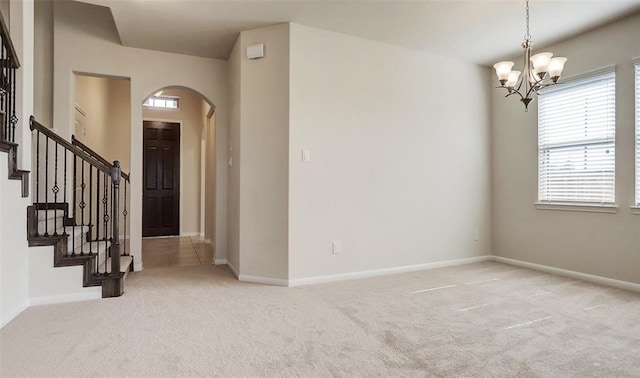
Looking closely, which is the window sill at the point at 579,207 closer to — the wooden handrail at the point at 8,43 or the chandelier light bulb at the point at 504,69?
the chandelier light bulb at the point at 504,69

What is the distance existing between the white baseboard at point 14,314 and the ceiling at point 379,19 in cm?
273

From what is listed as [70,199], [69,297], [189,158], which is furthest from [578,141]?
[189,158]

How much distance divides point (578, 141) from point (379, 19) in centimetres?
270

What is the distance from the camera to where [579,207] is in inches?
157

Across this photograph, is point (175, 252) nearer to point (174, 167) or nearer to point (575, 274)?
point (174, 167)

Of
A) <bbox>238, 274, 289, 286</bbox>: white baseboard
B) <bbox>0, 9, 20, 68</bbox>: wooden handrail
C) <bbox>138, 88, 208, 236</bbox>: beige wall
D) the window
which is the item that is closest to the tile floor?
<bbox>138, 88, 208, 236</bbox>: beige wall

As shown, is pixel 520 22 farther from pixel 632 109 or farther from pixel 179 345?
pixel 179 345

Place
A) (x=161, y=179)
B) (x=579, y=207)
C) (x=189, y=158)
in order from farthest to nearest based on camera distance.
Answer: (x=189, y=158), (x=161, y=179), (x=579, y=207)

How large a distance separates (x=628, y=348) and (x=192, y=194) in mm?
7073

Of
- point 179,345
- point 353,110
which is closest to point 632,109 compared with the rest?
point 353,110

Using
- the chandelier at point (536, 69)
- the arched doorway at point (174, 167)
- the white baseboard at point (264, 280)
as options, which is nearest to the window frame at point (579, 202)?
the chandelier at point (536, 69)

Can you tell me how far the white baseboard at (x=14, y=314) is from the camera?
254 centimetres

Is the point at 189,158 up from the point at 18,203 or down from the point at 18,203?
up

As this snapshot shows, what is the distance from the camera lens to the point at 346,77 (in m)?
4.00
